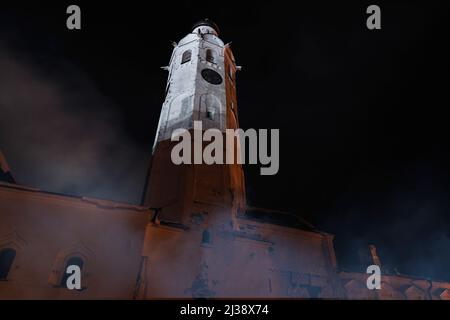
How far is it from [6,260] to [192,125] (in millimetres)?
13457

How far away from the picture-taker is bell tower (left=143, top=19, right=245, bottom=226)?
18609mm

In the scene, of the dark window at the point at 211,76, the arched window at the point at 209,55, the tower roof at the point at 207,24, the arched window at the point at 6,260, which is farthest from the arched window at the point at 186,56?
the arched window at the point at 6,260

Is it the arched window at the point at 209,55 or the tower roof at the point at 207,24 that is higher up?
the tower roof at the point at 207,24

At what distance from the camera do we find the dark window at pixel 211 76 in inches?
1016

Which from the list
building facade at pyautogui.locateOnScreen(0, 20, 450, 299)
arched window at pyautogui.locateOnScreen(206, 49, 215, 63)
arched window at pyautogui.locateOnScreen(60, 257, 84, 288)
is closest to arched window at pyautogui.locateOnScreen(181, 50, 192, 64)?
arched window at pyautogui.locateOnScreen(206, 49, 215, 63)

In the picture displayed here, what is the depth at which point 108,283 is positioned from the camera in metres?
13.2

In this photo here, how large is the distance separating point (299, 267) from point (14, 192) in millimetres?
17024

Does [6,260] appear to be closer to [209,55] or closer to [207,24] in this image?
[209,55]

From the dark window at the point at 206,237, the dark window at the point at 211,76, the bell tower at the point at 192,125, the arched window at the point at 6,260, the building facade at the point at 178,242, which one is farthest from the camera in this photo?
the dark window at the point at 211,76

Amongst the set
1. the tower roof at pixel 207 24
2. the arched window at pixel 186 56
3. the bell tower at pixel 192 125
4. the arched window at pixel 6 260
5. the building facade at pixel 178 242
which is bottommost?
the arched window at pixel 6 260

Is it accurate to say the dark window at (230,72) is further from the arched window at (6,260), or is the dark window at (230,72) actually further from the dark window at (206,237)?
the arched window at (6,260)

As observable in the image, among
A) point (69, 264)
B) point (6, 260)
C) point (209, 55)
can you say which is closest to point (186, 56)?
point (209, 55)

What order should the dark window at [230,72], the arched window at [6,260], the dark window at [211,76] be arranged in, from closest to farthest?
the arched window at [6,260], the dark window at [211,76], the dark window at [230,72]

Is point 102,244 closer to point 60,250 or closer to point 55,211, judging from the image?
point 60,250
